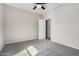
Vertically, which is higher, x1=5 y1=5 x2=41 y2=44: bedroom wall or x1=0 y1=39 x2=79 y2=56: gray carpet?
x1=5 y1=5 x2=41 y2=44: bedroom wall

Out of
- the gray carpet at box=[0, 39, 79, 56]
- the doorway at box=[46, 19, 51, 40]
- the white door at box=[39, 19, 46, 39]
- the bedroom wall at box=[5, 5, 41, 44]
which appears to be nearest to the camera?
the gray carpet at box=[0, 39, 79, 56]

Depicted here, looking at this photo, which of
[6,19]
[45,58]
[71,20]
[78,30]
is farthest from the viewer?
[6,19]

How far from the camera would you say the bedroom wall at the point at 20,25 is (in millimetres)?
4176

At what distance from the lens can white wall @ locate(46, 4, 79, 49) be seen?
333cm

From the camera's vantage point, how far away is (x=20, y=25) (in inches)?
185

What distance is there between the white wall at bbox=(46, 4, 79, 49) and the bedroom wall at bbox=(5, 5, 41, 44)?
4.84 feet

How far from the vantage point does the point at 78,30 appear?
3232mm

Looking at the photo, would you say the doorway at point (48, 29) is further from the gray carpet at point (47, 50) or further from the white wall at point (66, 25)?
the gray carpet at point (47, 50)

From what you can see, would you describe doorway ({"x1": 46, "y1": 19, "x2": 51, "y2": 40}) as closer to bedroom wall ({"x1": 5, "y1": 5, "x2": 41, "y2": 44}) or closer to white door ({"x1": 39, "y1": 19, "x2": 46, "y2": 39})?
white door ({"x1": 39, "y1": 19, "x2": 46, "y2": 39})

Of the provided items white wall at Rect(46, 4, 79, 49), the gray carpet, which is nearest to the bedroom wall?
the gray carpet

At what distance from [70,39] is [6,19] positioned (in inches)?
147

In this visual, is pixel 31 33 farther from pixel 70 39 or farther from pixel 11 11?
pixel 70 39

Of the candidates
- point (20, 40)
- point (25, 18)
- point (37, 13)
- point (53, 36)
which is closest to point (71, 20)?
point (53, 36)

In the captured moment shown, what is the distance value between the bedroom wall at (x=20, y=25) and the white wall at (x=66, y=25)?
148 cm
